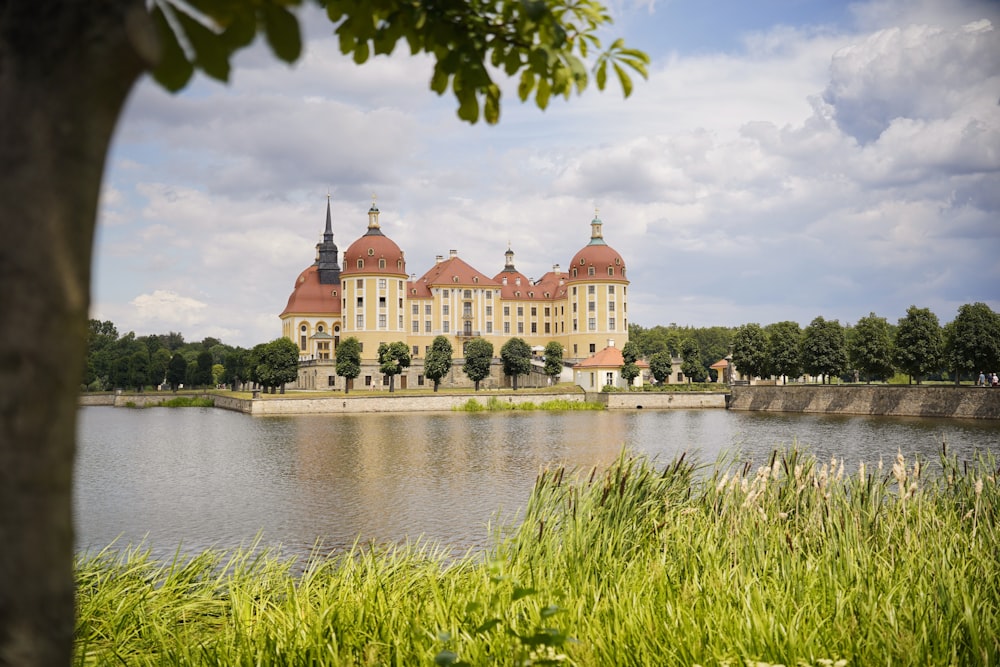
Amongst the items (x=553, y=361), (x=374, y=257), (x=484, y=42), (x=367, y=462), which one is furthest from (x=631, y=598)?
(x=374, y=257)

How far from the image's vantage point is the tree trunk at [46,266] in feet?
4.39

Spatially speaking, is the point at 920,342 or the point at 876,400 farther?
the point at 920,342

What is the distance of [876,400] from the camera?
43.8 meters

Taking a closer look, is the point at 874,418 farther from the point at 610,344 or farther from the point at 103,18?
the point at 103,18

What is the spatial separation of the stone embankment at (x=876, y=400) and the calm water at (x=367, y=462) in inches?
91.0

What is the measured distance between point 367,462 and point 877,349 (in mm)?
38485

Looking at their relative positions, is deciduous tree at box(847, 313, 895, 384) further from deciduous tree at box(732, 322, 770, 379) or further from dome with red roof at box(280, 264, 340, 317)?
dome with red roof at box(280, 264, 340, 317)

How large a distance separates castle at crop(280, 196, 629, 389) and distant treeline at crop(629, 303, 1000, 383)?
12.2 meters

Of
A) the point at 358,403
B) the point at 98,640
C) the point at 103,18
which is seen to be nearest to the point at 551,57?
the point at 103,18

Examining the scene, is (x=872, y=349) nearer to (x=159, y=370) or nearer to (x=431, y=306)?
(x=431, y=306)

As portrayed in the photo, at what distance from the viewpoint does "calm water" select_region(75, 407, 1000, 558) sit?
1356 cm

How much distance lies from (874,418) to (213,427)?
112 feet

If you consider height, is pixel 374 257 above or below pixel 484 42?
above

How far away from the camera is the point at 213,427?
3956 centimetres
